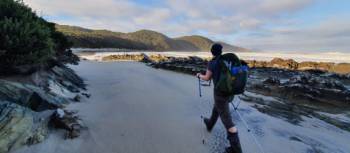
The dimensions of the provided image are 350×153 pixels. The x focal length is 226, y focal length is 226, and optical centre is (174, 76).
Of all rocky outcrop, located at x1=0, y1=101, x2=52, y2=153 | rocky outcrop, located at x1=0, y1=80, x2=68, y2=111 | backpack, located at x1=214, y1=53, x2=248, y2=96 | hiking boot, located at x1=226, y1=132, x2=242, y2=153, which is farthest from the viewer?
rocky outcrop, located at x1=0, y1=80, x2=68, y2=111

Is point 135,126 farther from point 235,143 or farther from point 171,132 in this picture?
point 235,143

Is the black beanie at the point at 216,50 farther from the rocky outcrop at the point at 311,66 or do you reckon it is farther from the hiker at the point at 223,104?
the rocky outcrop at the point at 311,66

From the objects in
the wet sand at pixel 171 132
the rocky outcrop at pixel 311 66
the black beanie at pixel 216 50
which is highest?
the black beanie at pixel 216 50

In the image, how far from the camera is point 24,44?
5512 mm

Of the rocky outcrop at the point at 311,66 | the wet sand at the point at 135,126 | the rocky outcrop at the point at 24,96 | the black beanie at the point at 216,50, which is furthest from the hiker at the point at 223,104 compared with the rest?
the rocky outcrop at the point at 311,66

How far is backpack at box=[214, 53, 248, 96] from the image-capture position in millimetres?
3062

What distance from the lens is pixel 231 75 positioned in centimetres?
307

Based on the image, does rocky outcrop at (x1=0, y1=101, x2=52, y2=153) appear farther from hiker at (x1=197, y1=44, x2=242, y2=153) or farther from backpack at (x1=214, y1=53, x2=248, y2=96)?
backpack at (x1=214, y1=53, x2=248, y2=96)

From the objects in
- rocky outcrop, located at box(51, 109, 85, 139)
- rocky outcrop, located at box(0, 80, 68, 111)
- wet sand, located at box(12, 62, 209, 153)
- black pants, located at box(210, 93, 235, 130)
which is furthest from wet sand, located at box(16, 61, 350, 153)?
rocky outcrop, located at box(0, 80, 68, 111)

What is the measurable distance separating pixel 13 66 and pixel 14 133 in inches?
117

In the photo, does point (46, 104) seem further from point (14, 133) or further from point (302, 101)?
point (302, 101)

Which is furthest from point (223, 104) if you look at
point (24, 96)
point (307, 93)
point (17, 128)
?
point (307, 93)

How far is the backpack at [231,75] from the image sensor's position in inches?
121

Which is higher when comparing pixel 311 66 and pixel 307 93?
pixel 311 66
